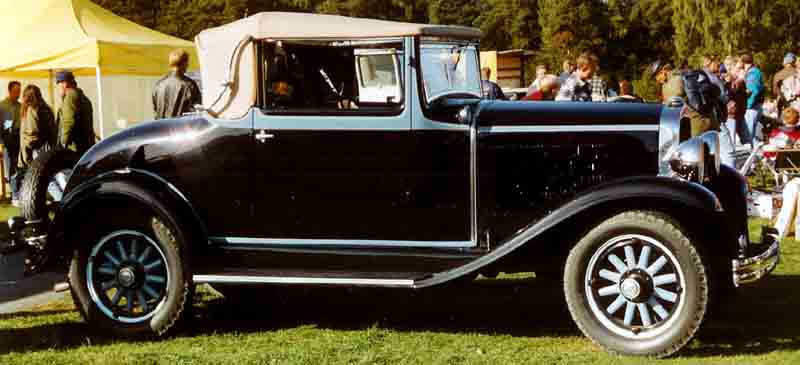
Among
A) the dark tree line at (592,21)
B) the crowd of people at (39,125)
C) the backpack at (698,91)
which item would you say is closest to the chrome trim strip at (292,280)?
the crowd of people at (39,125)

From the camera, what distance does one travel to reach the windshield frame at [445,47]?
5645 mm

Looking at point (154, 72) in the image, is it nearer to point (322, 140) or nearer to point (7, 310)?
point (7, 310)

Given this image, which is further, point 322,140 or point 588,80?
point 588,80

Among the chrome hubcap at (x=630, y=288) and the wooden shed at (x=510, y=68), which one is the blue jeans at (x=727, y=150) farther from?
the wooden shed at (x=510, y=68)

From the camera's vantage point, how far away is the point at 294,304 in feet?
23.1

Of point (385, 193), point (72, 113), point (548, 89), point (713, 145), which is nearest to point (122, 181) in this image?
point (385, 193)

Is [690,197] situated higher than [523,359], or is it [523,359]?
[690,197]

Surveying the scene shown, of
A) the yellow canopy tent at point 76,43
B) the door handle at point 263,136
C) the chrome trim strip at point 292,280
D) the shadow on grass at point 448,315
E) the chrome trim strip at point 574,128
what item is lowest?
the shadow on grass at point 448,315

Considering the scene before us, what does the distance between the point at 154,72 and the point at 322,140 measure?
39.4 ft

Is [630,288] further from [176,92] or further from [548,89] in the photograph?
[176,92]

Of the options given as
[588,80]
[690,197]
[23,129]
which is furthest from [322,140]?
[23,129]

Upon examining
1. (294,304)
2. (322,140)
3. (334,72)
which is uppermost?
(334,72)

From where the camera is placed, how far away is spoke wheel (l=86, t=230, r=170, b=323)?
5973 mm

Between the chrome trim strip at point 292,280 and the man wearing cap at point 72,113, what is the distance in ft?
19.2
